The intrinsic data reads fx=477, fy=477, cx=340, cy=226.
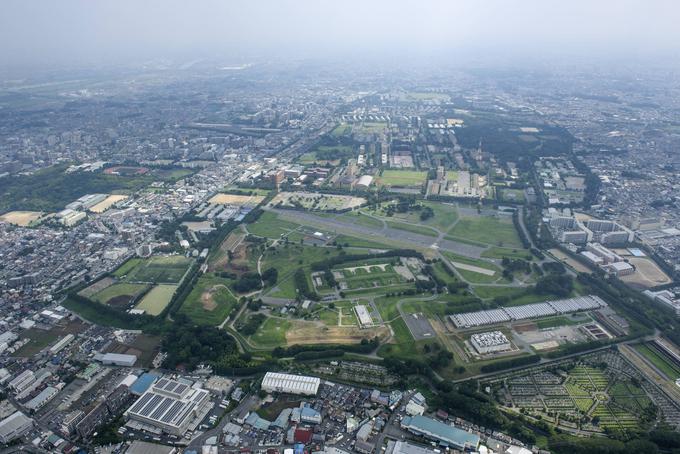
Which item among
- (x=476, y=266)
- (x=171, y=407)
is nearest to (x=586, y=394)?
(x=476, y=266)

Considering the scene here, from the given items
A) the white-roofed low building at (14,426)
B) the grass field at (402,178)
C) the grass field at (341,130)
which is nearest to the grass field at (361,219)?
the grass field at (402,178)

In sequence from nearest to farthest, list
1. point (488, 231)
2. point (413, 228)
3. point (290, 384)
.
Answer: point (290, 384) < point (488, 231) < point (413, 228)

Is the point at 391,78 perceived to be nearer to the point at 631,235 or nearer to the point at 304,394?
the point at 631,235

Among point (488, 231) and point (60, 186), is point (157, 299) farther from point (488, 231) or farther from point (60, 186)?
point (60, 186)

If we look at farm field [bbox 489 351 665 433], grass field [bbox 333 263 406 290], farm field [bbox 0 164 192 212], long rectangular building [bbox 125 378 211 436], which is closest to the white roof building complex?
farm field [bbox 489 351 665 433]

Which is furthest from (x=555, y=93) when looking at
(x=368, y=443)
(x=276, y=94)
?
(x=368, y=443)

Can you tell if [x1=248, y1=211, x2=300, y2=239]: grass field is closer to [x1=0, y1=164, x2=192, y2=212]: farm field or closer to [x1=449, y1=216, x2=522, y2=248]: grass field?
[x1=449, y1=216, x2=522, y2=248]: grass field

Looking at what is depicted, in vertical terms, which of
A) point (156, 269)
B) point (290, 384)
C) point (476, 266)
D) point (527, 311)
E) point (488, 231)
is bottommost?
point (488, 231)

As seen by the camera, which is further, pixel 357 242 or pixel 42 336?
pixel 357 242
